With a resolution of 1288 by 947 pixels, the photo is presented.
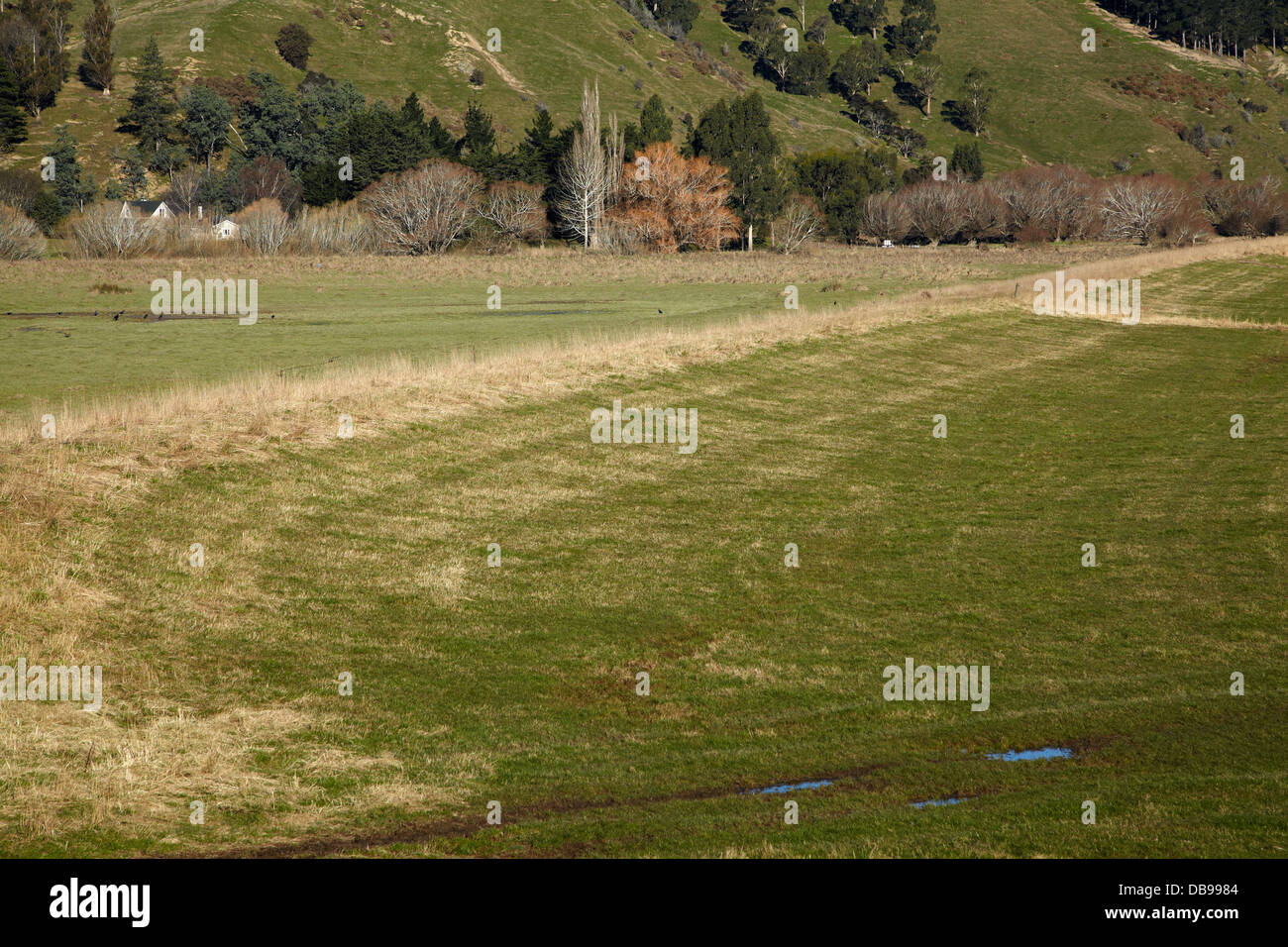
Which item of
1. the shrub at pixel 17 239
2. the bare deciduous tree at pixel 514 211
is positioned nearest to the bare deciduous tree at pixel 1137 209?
the bare deciduous tree at pixel 514 211

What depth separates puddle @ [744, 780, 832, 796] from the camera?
472 inches

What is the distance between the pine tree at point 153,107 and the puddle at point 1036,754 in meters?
141

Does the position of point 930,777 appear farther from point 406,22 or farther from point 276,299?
point 406,22

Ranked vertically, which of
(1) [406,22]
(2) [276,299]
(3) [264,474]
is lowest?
(3) [264,474]

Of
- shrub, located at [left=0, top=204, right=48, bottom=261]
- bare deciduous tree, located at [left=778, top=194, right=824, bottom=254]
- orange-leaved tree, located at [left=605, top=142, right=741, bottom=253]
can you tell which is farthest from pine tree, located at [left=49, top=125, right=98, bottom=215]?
bare deciduous tree, located at [left=778, top=194, right=824, bottom=254]

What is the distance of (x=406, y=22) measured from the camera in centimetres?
17450

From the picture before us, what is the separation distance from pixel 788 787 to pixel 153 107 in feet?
464

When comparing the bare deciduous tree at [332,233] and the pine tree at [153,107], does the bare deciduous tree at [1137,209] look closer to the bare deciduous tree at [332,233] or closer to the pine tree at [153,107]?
the bare deciduous tree at [332,233]

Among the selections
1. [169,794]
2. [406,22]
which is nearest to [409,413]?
[169,794]

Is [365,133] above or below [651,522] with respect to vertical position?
above

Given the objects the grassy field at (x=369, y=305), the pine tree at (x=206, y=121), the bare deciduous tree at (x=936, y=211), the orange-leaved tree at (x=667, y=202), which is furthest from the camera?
the pine tree at (x=206, y=121)

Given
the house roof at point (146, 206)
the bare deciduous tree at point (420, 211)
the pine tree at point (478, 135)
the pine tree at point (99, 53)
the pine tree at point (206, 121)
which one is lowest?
the bare deciduous tree at point (420, 211)

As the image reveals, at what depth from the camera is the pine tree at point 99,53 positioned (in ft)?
490
